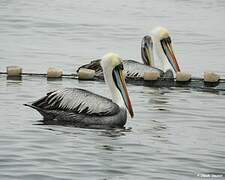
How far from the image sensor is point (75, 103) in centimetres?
1159

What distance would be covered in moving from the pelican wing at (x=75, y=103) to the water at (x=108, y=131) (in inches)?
10.9

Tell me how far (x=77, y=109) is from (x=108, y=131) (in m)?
0.51

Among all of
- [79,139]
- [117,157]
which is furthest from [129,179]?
[79,139]

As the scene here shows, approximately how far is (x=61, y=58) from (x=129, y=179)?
34.9 feet

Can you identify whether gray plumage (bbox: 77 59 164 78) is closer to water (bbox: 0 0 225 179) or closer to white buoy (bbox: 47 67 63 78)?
water (bbox: 0 0 225 179)

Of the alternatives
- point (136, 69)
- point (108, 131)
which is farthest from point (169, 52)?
point (108, 131)

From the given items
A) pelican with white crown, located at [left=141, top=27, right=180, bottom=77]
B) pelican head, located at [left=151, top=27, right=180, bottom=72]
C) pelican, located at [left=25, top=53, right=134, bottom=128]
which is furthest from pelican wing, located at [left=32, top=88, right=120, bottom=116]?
pelican head, located at [left=151, top=27, right=180, bottom=72]

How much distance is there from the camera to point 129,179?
29.3 feet

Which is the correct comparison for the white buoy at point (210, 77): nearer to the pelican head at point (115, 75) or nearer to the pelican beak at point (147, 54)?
the pelican beak at point (147, 54)

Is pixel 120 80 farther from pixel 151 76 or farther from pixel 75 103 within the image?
pixel 151 76

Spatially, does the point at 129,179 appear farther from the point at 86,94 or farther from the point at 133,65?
the point at 133,65

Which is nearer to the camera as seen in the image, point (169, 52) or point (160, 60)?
point (169, 52)

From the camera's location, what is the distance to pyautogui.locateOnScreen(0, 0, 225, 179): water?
9.41 m

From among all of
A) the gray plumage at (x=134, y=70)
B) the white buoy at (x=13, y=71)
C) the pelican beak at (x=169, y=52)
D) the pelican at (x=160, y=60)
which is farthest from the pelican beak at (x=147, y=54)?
the white buoy at (x=13, y=71)
